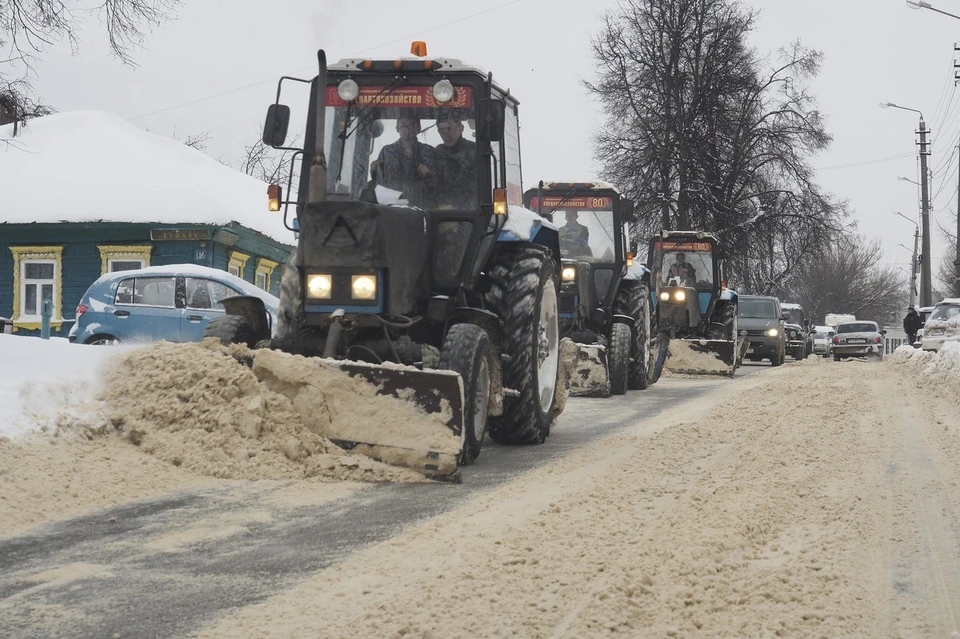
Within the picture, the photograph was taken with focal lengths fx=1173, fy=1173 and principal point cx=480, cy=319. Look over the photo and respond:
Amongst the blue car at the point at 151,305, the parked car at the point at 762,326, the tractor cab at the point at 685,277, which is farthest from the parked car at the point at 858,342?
the blue car at the point at 151,305

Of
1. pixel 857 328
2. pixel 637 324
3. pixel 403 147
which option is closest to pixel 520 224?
pixel 403 147

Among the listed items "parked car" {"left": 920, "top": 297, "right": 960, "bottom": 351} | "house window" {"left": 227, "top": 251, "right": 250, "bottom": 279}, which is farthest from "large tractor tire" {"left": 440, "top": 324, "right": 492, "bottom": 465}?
"house window" {"left": 227, "top": 251, "right": 250, "bottom": 279}

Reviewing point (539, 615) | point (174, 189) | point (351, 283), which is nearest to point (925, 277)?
point (174, 189)

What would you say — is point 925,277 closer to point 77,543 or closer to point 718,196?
point 718,196

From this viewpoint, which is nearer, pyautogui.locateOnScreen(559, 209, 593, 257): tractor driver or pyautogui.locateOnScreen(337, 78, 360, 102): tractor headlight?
pyautogui.locateOnScreen(337, 78, 360, 102): tractor headlight

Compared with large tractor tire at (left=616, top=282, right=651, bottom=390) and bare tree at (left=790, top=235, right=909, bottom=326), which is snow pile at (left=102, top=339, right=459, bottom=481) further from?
bare tree at (left=790, top=235, right=909, bottom=326)

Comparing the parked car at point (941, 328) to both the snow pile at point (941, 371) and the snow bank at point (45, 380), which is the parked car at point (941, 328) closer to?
the snow pile at point (941, 371)

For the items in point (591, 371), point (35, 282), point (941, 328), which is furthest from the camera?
point (35, 282)

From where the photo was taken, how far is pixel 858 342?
36062 millimetres

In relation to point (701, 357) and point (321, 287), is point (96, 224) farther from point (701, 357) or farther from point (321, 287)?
point (321, 287)

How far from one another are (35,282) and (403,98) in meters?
21.3

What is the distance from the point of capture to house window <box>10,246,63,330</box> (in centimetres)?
2689

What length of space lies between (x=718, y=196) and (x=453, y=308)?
105 feet

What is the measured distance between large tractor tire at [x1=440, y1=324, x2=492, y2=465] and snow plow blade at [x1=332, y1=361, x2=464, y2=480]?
0.17m
